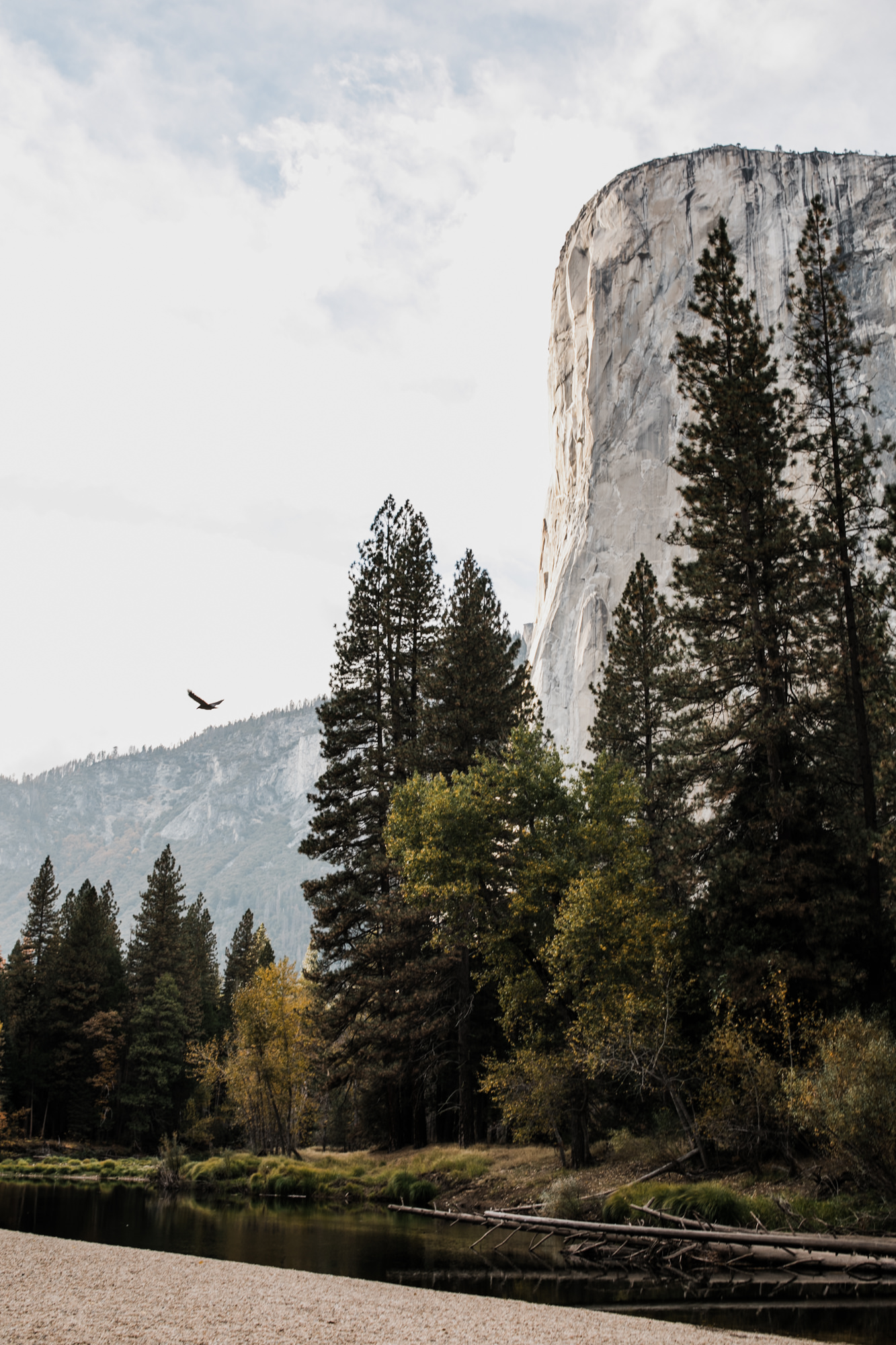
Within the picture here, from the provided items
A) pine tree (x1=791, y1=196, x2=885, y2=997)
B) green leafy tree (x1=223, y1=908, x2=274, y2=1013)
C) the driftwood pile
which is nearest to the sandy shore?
the driftwood pile

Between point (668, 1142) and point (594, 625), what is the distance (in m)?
75.1

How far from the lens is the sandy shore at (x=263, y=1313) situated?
10.6 meters

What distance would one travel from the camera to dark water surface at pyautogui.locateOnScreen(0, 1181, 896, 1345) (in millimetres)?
12656

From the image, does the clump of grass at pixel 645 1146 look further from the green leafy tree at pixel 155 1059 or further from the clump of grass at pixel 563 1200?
the green leafy tree at pixel 155 1059

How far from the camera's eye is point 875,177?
10138 centimetres

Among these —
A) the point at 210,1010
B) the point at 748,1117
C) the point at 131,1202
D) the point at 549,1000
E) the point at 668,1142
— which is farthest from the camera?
the point at 210,1010

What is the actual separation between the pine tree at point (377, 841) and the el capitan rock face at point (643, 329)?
4949 cm

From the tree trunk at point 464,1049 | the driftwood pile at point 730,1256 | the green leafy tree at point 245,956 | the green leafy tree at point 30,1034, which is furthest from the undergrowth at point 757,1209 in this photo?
the green leafy tree at point 245,956

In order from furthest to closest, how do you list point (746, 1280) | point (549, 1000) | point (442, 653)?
point (442, 653) → point (549, 1000) → point (746, 1280)

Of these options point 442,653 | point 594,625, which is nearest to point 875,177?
point 594,625

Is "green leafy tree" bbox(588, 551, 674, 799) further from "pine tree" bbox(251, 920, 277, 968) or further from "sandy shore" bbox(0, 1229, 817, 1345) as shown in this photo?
"pine tree" bbox(251, 920, 277, 968)

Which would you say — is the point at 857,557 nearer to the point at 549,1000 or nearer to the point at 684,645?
the point at 684,645

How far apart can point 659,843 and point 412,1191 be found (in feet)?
39.3

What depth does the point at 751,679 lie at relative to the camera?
2491cm
